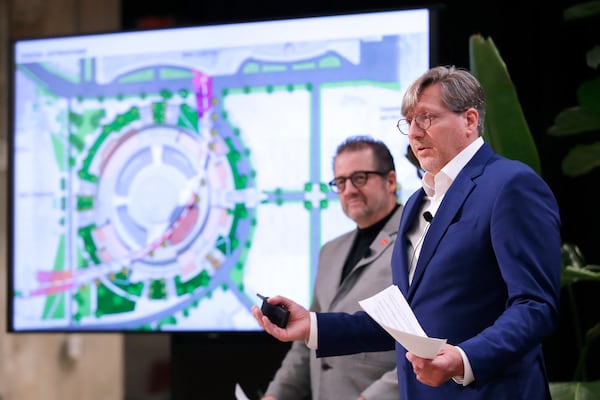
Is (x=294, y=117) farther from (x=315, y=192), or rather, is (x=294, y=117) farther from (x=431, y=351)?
(x=431, y=351)

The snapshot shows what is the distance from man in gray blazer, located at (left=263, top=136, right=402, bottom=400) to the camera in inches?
96.5

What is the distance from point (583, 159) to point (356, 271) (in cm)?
104

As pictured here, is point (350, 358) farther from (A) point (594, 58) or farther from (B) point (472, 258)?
(A) point (594, 58)

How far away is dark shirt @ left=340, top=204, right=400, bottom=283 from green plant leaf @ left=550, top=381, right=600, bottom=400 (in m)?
0.64

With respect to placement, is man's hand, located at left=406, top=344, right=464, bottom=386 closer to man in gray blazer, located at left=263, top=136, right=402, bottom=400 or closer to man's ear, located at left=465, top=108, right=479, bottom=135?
man's ear, located at left=465, top=108, right=479, bottom=135

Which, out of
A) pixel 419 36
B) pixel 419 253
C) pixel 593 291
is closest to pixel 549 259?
pixel 419 253

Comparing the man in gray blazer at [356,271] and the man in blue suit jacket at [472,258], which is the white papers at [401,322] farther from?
the man in gray blazer at [356,271]

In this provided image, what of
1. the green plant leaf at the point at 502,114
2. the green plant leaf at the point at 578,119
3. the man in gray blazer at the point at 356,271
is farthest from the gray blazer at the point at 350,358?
the green plant leaf at the point at 578,119

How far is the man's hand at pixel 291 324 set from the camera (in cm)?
175

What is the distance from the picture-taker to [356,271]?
2.50 m

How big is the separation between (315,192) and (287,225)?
6.0 inches

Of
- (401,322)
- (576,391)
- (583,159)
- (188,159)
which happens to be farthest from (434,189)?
(188,159)

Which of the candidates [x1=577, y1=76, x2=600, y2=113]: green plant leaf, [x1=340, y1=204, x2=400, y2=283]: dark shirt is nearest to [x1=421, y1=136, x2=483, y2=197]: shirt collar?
[x1=340, y1=204, x2=400, y2=283]: dark shirt

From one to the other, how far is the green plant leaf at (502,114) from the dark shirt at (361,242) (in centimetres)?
36
